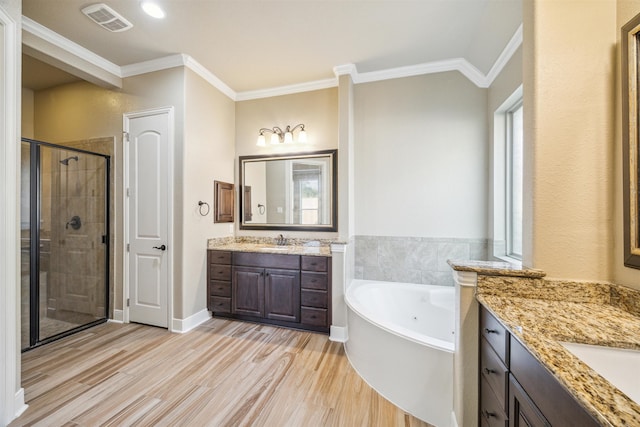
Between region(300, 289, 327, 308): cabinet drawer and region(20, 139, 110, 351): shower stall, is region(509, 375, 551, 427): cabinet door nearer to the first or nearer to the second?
region(300, 289, 327, 308): cabinet drawer

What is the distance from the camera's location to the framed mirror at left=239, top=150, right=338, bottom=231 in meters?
3.09

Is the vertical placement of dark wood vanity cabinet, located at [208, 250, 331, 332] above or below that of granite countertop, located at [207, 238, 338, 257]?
below

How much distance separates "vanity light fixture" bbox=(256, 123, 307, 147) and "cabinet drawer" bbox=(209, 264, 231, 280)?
5.17ft

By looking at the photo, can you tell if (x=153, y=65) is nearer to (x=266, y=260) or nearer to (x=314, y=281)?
(x=266, y=260)

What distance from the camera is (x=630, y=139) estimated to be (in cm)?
110

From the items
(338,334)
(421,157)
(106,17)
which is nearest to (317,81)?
(421,157)

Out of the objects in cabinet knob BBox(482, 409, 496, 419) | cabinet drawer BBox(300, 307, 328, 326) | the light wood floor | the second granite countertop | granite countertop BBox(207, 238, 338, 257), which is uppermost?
granite countertop BBox(207, 238, 338, 257)

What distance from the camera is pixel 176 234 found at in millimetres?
2701

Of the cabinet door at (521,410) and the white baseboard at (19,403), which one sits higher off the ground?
the cabinet door at (521,410)

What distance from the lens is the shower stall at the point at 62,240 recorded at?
2.35 m

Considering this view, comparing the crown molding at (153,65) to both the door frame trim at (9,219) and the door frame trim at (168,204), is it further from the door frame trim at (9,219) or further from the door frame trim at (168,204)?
the door frame trim at (9,219)

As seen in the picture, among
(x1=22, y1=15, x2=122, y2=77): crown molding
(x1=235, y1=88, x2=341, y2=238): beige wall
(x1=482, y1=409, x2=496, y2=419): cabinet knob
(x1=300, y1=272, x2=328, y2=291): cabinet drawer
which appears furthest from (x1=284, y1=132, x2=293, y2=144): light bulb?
(x1=482, y1=409, x2=496, y2=419): cabinet knob

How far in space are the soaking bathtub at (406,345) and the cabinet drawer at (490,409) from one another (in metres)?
0.23

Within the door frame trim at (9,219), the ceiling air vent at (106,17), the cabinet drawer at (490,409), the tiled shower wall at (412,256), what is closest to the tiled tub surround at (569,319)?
the cabinet drawer at (490,409)
